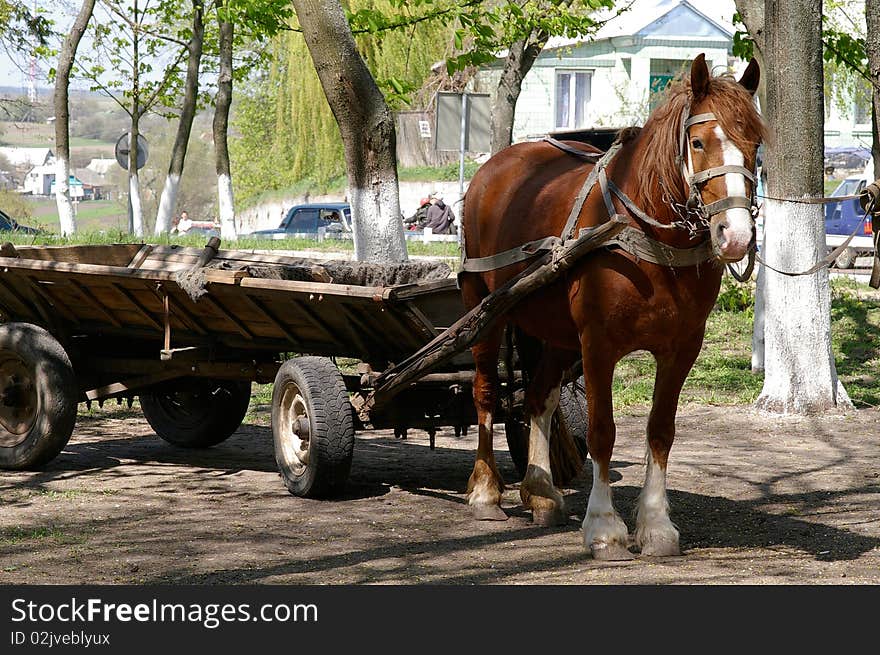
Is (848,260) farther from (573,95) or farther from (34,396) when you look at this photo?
(573,95)

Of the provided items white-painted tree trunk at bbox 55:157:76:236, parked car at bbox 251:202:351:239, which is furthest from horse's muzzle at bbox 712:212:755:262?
parked car at bbox 251:202:351:239

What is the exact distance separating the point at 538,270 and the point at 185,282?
227cm

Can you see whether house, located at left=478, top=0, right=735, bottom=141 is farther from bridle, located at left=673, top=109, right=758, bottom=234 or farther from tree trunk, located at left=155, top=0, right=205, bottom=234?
bridle, located at left=673, top=109, right=758, bottom=234

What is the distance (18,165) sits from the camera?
110 metres

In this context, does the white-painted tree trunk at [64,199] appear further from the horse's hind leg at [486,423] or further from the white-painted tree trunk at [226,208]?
the horse's hind leg at [486,423]

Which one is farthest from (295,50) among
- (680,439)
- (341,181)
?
(680,439)

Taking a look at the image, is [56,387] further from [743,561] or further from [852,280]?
[852,280]

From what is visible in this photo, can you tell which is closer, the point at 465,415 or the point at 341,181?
the point at 465,415

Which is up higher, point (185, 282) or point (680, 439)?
point (185, 282)

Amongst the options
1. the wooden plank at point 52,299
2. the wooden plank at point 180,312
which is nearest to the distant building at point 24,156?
the wooden plank at point 52,299

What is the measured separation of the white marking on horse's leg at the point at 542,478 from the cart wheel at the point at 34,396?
9.94 ft

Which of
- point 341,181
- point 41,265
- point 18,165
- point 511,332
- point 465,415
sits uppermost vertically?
point 18,165

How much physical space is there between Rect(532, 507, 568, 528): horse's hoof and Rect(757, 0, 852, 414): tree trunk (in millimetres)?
3727

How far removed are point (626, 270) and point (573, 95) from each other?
133 ft
